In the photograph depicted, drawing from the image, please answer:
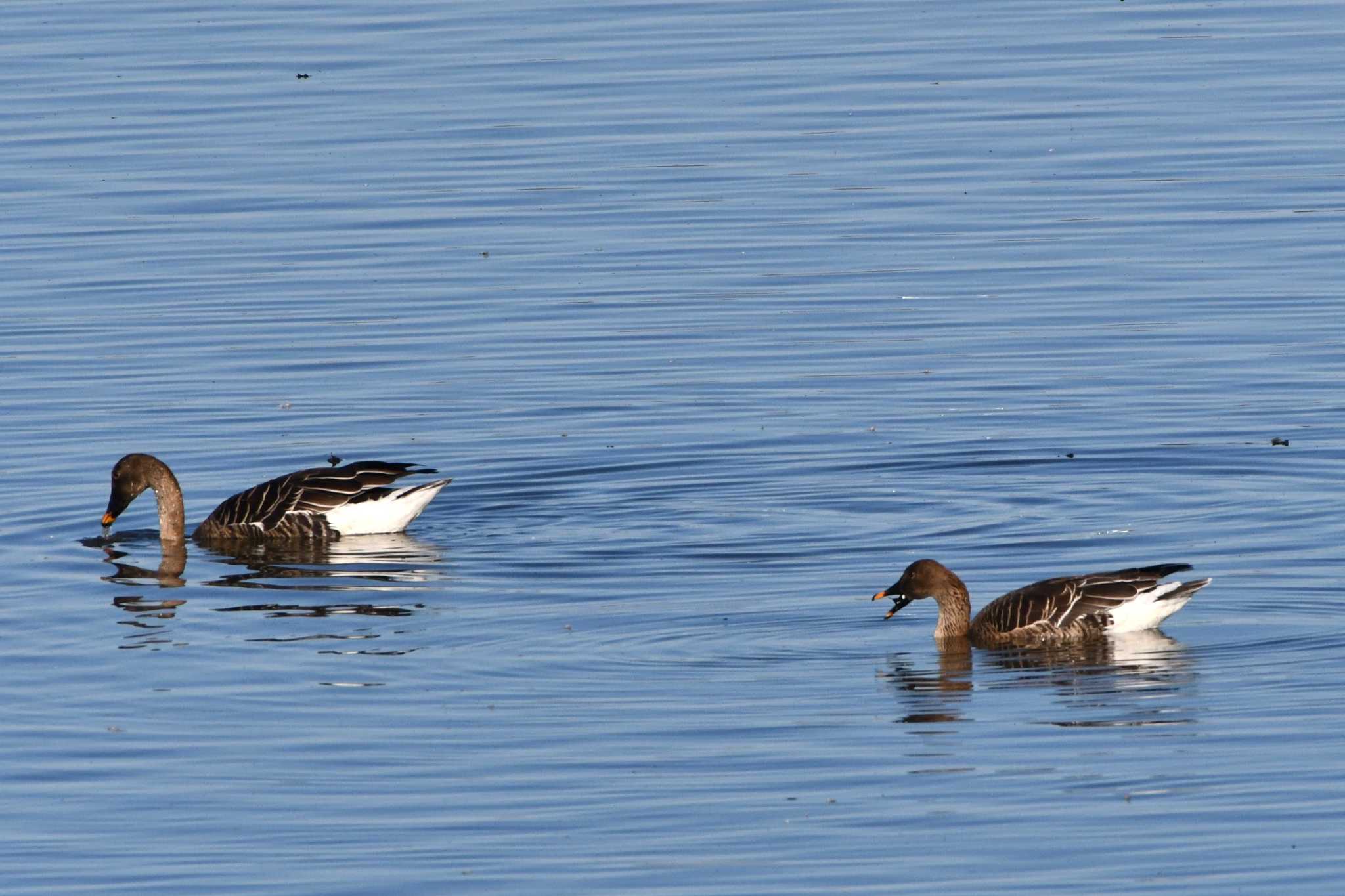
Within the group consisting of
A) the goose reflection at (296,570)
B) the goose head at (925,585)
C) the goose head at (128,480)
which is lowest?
the goose head at (925,585)

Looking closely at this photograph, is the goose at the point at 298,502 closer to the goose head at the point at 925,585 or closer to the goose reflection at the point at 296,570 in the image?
the goose reflection at the point at 296,570

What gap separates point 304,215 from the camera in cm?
2931

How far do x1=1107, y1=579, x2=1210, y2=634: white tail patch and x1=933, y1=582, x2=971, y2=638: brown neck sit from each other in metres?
0.87

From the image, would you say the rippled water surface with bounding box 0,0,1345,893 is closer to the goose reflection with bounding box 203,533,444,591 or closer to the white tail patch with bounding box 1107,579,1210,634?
the goose reflection with bounding box 203,533,444,591

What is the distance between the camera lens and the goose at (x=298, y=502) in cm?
1811

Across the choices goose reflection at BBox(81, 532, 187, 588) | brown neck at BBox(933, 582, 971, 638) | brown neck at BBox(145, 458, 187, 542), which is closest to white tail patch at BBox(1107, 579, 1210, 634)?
brown neck at BBox(933, 582, 971, 638)

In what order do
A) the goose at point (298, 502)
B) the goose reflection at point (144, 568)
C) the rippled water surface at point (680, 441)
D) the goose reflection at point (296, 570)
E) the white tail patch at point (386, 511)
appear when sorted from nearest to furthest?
the rippled water surface at point (680, 441) < the goose reflection at point (296, 570) < the goose reflection at point (144, 568) < the goose at point (298, 502) < the white tail patch at point (386, 511)

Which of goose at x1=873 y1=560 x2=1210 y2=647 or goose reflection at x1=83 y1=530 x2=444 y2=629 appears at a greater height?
→ goose reflection at x1=83 y1=530 x2=444 y2=629

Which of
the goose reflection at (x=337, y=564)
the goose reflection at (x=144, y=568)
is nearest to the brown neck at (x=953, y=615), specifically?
the goose reflection at (x=337, y=564)

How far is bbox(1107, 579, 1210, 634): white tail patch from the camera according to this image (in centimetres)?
1444

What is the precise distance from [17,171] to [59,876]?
22358 millimetres

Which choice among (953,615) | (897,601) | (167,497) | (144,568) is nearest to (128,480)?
(167,497)

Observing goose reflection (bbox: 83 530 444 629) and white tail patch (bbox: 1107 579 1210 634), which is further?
goose reflection (bbox: 83 530 444 629)

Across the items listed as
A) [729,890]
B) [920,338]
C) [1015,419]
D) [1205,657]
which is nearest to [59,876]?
[729,890]
